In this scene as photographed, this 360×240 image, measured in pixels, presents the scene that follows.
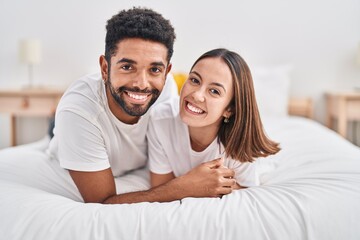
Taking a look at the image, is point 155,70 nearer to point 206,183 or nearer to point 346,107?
point 206,183

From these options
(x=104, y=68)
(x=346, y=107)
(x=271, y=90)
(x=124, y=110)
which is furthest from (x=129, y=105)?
(x=346, y=107)

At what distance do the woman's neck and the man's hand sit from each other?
14 cm

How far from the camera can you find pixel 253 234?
85 centimetres

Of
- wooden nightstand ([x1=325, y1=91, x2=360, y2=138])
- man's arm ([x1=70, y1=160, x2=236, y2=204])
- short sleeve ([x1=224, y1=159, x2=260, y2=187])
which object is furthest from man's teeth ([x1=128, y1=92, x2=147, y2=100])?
wooden nightstand ([x1=325, y1=91, x2=360, y2=138])

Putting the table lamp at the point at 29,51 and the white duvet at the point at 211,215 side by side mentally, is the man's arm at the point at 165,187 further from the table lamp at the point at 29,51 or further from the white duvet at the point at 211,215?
the table lamp at the point at 29,51

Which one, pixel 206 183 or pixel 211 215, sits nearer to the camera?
pixel 211 215

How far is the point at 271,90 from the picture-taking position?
8.01 feet

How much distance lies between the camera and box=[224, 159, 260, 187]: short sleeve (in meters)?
1.18

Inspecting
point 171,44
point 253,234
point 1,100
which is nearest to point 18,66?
point 1,100

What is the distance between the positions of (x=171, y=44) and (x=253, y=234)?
57 centimetres

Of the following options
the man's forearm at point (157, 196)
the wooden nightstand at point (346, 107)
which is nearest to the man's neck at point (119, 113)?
the man's forearm at point (157, 196)

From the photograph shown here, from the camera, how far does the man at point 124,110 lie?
1039 millimetres

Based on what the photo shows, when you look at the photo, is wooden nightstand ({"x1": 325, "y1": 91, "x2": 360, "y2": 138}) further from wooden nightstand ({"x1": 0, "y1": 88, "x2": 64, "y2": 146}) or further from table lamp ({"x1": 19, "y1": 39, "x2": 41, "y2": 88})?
table lamp ({"x1": 19, "y1": 39, "x2": 41, "y2": 88})

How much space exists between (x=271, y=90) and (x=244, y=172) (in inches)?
53.3
